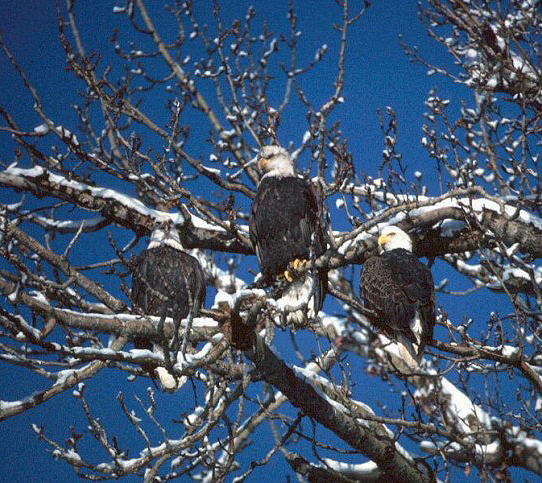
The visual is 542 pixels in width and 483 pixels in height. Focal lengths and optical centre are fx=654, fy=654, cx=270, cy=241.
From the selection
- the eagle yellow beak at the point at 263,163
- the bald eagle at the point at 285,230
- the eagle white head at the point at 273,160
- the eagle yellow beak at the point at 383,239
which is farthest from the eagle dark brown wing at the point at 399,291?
the eagle yellow beak at the point at 263,163

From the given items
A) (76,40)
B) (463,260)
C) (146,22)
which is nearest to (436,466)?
(463,260)

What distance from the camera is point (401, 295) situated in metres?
4.49

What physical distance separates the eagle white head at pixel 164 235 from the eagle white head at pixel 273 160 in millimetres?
867

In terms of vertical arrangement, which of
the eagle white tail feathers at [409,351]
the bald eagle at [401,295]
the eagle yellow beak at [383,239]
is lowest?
the eagle white tail feathers at [409,351]

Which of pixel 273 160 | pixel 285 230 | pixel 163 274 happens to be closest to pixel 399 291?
pixel 285 230

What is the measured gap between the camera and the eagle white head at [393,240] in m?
4.74

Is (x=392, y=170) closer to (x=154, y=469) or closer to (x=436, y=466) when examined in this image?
(x=436, y=466)

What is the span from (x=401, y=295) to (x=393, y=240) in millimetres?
488

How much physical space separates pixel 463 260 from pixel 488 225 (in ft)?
5.54

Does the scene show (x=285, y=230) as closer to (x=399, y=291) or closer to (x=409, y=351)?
(x=399, y=291)

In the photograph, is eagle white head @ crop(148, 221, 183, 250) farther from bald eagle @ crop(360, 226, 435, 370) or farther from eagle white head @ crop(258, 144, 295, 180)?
bald eagle @ crop(360, 226, 435, 370)

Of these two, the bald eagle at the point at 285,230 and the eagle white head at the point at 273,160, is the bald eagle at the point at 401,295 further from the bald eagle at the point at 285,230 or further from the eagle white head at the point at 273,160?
the eagle white head at the point at 273,160

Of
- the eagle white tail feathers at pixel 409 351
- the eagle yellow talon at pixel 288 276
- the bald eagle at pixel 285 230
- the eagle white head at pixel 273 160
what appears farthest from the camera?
the eagle white head at pixel 273 160

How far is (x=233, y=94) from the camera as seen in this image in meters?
5.40
